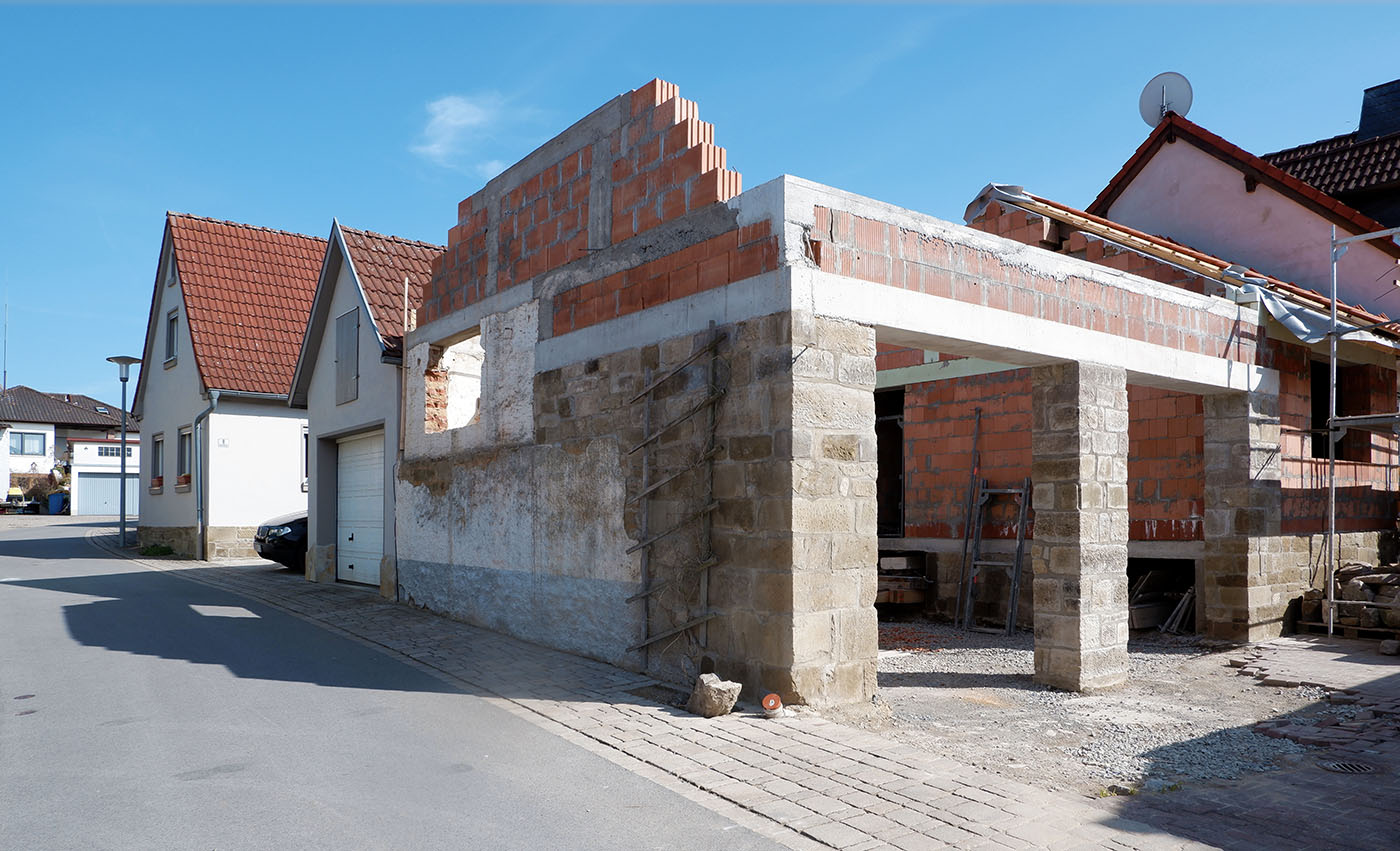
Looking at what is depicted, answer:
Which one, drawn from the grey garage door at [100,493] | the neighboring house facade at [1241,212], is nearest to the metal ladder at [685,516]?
the neighboring house facade at [1241,212]

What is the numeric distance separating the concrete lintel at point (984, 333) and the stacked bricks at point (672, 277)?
48cm

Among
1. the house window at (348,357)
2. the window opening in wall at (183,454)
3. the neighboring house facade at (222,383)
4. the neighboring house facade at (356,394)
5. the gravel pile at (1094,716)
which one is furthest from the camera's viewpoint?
the window opening in wall at (183,454)

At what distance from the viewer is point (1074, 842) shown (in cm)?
448

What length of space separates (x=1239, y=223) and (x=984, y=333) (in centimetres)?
949

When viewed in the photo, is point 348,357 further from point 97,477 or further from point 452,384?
point 97,477

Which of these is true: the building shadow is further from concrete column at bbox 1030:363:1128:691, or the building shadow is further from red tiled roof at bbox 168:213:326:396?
red tiled roof at bbox 168:213:326:396

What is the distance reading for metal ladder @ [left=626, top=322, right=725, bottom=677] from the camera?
7.19 m

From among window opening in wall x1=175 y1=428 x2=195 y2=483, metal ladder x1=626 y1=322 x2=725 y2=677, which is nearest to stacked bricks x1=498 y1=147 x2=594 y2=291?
metal ladder x1=626 y1=322 x2=725 y2=677

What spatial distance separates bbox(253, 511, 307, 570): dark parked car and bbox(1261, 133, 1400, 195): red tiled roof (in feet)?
59.4

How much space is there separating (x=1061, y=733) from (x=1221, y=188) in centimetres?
1157

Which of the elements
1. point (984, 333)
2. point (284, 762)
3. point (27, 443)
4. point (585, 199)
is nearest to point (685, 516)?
point (984, 333)

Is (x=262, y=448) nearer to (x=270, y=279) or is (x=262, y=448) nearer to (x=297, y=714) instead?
(x=270, y=279)

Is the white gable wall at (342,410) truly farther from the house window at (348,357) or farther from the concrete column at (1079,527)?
the concrete column at (1079,527)

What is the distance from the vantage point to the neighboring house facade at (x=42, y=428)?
50562mm
